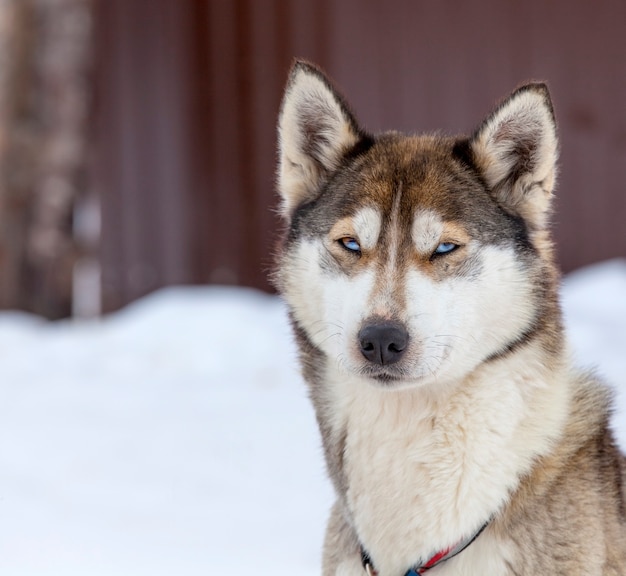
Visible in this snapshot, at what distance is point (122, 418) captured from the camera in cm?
619

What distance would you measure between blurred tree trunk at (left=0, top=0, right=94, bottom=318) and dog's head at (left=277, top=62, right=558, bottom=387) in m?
7.31

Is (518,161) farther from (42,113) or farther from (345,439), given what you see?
(42,113)

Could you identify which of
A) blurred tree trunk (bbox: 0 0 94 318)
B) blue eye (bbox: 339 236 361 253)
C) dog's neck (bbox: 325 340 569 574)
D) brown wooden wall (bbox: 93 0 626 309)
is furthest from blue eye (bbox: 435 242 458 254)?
blurred tree trunk (bbox: 0 0 94 318)

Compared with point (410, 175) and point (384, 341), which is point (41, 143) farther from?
point (384, 341)

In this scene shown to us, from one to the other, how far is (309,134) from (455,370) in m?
0.87

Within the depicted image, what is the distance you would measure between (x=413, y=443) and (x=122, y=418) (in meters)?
3.85

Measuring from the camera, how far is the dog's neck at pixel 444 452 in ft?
8.36

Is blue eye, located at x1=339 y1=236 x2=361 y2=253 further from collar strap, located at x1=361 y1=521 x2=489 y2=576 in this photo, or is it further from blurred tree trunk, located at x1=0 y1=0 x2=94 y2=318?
blurred tree trunk, located at x1=0 y1=0 x2=94 y2=318

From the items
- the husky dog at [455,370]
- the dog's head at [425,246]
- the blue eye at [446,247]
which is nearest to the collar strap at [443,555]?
the husky dog at [455,370]

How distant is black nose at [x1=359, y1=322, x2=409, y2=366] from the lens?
97.3 inches

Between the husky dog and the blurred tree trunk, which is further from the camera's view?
the blurred tree trunk

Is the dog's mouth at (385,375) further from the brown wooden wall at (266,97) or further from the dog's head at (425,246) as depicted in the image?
the brown wooden wall at (266,97)

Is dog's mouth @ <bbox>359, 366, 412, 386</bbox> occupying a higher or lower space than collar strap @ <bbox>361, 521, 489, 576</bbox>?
higher

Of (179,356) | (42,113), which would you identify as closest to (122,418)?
(179,356)
